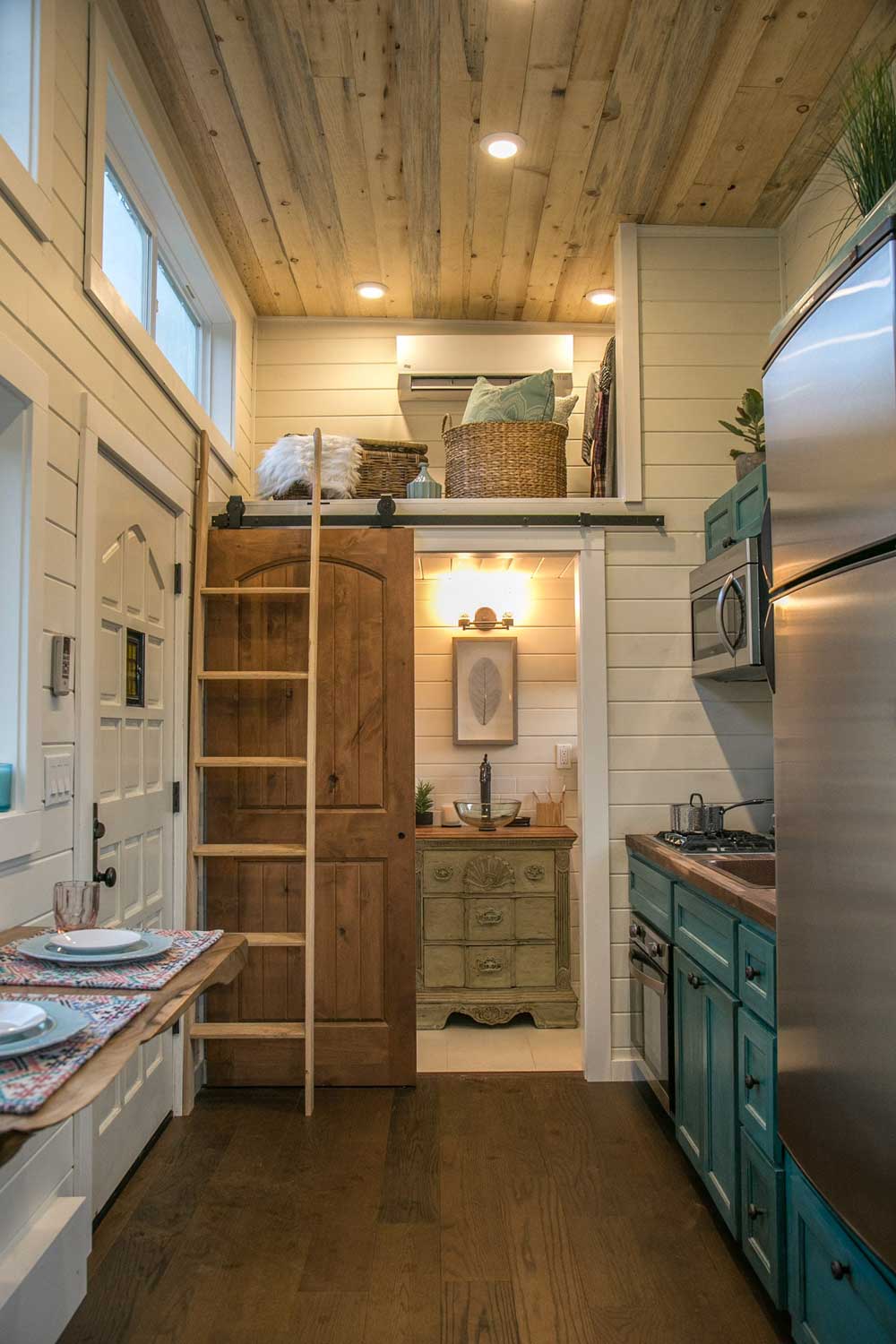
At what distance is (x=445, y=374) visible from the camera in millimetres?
4324

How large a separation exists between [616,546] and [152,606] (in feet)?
5.47

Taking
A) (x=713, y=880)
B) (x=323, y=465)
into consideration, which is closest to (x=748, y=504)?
(x=713, y=880)

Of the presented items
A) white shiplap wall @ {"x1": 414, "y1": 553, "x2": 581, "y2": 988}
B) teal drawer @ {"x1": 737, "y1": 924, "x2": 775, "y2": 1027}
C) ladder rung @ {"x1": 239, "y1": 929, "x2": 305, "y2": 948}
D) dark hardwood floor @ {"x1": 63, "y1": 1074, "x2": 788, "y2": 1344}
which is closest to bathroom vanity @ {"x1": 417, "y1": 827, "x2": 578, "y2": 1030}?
white shiplap wall @ {"x1": 414, "y1": 553, "x2": 581, "y2": 988}

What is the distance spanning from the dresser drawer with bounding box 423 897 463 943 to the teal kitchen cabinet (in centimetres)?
156

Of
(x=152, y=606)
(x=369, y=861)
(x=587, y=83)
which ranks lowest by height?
(x=369, y=861)

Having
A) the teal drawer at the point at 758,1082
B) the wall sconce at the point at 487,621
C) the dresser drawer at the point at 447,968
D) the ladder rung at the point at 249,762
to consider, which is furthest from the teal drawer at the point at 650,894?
the wall sconce at the point at 487,621

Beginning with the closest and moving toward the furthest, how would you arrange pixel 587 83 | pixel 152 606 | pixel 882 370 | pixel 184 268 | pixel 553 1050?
pixel 882 370 → pixel 587 83 → pixel 152 606 → pixel 184 268 → pixel 553 1050

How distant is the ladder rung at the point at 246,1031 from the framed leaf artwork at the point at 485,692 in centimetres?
183

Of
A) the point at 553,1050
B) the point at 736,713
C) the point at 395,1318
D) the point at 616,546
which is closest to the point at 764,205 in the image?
the point at 616,546

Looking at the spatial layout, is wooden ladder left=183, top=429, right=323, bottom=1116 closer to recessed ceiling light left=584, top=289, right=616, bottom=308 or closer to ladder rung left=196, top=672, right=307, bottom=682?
ladder rung left=196, top=672, right=307, bottom=682

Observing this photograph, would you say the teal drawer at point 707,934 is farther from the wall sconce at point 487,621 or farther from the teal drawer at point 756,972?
the wall sconce at point 487,621

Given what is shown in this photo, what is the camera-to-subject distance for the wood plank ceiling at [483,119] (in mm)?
2621

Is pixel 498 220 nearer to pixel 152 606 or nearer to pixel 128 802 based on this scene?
pixel 152 606

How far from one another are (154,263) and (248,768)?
1717mm
